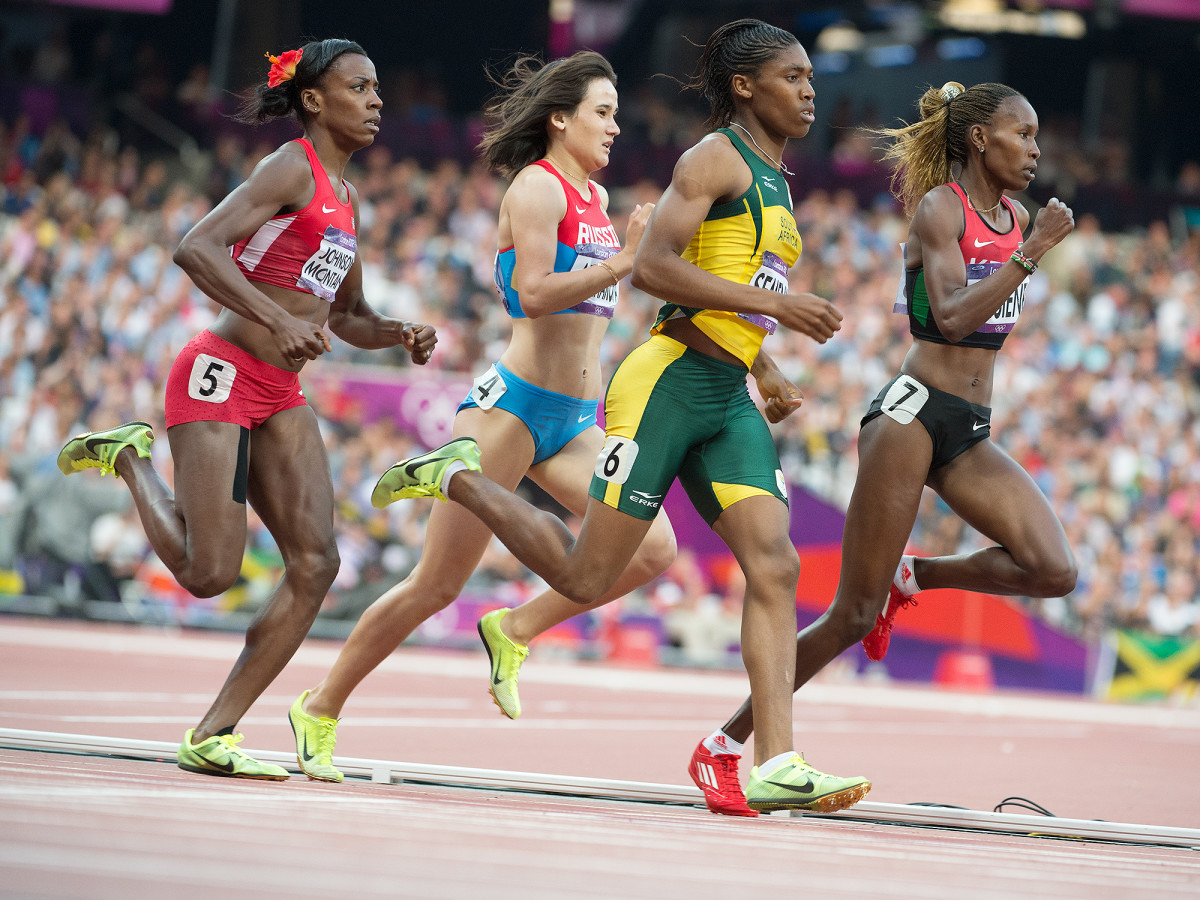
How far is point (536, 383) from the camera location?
17.6ft

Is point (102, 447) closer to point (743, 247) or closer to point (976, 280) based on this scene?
point (743, 247)

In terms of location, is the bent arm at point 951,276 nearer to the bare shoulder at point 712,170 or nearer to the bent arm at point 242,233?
the bare shoulder at point 712,170

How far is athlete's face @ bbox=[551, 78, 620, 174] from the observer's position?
5.46 metres

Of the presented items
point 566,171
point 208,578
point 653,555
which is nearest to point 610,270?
point 566,171

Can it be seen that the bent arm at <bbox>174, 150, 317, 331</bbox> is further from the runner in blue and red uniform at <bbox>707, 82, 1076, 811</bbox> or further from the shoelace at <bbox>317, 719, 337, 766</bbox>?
the runner in blue and red uniform at <bbox>707, 82, 1076, 811</bbox>

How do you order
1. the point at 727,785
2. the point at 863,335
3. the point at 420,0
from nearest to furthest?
the point at 727,785 < the point at 863,335 < the point at 420,0

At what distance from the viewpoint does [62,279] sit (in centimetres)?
1683

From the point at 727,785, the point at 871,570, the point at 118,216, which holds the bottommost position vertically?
the point at 727,785

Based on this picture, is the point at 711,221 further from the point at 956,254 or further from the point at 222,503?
the point at 222,503

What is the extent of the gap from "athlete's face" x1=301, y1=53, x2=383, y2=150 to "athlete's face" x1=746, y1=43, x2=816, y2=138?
Answer: 4.64 feet

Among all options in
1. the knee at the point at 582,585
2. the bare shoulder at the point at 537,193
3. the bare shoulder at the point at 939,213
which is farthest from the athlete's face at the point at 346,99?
the bare shoulder at the point at 939,213

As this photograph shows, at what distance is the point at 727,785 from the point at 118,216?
1515cm

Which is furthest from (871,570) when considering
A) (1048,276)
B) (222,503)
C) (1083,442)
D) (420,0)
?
(420,0)

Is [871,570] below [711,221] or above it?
below
